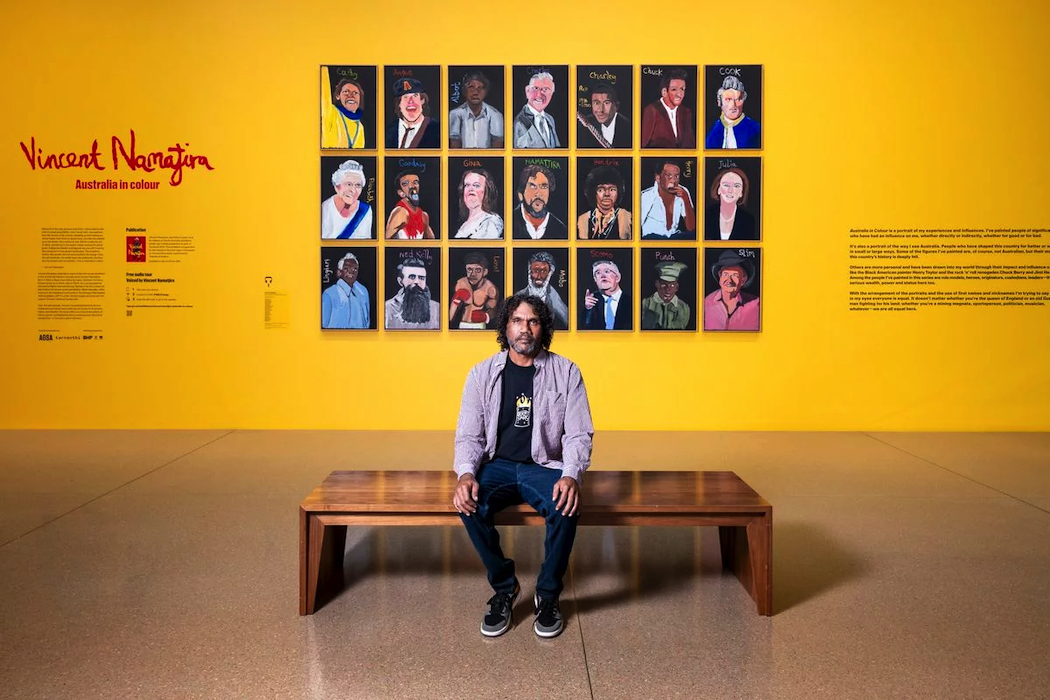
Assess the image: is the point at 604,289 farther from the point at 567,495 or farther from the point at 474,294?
the point at 567,495

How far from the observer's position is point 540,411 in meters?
3.21

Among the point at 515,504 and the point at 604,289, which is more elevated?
the point at 604,289

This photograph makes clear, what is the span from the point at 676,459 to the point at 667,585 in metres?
2.65

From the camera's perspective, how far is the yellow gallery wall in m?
7.14

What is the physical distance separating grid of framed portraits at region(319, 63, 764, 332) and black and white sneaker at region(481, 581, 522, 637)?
4413 mm

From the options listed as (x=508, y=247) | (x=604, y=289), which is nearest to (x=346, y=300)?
(x=508, y=247)

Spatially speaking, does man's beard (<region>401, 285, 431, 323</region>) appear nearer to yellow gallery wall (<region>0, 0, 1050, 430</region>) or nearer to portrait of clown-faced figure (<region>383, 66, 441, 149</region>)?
yellow gallery wall (<region>0, 0, 1050, 430</region>)

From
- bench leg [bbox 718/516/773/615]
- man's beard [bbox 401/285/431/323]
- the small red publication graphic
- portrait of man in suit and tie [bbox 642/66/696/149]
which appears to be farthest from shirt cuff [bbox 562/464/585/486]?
the small red publication graphic

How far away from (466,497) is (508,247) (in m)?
4.49

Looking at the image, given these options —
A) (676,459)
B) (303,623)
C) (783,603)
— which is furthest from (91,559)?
(676,459)

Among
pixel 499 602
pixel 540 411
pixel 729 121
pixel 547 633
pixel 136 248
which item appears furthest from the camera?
pixel 136 248

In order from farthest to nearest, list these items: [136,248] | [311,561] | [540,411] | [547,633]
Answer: [136,248] < [540,411] < [311,561] < [547,633]

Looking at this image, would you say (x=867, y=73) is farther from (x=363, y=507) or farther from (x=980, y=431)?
(x=363, y=507)

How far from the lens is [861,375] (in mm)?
7230
